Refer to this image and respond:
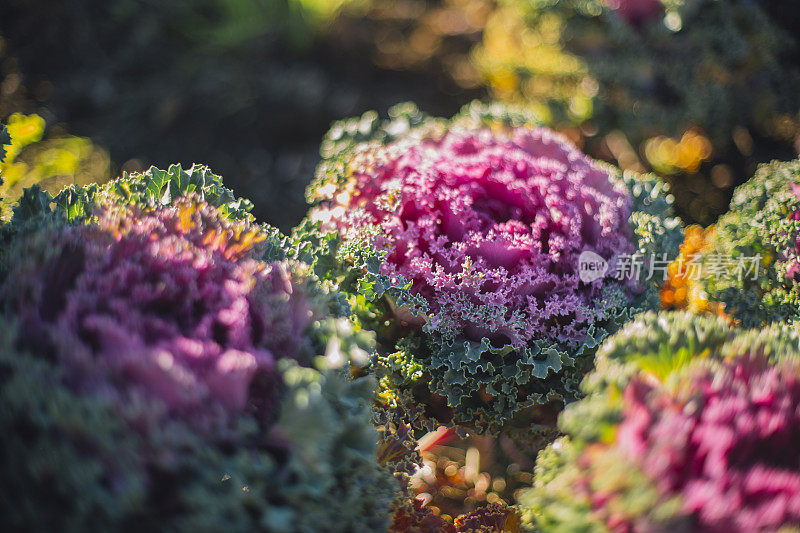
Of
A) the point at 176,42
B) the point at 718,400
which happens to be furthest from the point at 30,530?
the point at 176,42

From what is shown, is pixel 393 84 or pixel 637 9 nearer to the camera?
pixel 637 9

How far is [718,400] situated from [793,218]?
1.68 ft

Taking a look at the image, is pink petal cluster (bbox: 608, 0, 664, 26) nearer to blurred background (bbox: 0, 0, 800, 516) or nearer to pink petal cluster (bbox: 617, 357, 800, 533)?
blurred background (bbox: 0, 0, 800, 516)

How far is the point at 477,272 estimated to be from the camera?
751 mm

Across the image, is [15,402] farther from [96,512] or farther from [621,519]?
[621,519]

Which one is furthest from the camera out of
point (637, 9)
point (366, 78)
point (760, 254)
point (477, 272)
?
point (366, 78)

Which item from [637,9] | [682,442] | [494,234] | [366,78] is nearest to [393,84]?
[366,78]

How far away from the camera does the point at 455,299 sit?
75cm

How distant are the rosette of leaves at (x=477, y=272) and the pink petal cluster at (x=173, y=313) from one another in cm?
17

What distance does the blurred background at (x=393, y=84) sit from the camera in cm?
124

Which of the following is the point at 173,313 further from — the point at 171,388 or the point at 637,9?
the point at 637,9

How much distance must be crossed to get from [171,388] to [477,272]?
1.42ft

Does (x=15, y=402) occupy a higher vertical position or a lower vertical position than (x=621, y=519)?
higher

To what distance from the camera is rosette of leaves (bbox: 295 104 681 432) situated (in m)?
0.75
